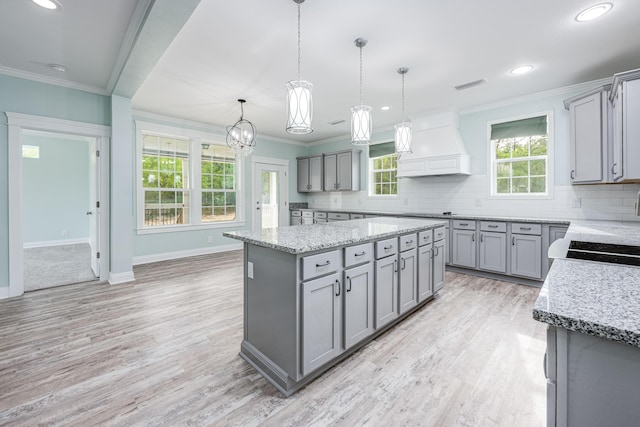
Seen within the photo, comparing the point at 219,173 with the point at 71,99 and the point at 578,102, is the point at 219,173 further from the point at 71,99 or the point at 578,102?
the point at 578,102

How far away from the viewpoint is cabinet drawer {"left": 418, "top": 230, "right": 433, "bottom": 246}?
2.91 metres

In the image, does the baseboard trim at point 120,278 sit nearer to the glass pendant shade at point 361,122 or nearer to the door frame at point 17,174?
the door frame at point 17,174

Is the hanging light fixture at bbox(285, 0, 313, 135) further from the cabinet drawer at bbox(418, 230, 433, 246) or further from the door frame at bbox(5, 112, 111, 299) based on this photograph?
the door frame at bbox(5, 112, 111, 299)

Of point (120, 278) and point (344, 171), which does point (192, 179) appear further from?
point (344, 171)

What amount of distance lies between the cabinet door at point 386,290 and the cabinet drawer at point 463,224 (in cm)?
238

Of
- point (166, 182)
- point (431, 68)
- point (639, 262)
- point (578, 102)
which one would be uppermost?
point (431, 68)

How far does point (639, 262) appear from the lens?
4.91 ft

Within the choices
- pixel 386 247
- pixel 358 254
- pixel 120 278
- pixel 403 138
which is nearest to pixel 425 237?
pixel 386 247

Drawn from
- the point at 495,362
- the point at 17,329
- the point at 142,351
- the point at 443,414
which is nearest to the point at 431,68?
the point at 495,362

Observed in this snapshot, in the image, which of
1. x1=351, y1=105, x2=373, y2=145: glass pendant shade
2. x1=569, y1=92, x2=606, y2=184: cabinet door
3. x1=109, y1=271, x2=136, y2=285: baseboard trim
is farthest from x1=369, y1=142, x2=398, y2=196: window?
x1=109, y1=271, x2=136, y2=285: baseboard trim

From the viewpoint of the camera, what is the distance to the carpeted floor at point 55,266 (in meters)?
4.02

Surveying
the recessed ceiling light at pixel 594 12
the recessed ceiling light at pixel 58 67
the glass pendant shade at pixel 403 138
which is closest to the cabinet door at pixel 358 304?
the glass pendant shade at pixel 403 138

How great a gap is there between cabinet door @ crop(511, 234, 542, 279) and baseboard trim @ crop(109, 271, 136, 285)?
535cm

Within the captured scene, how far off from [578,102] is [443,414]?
3.91 m
